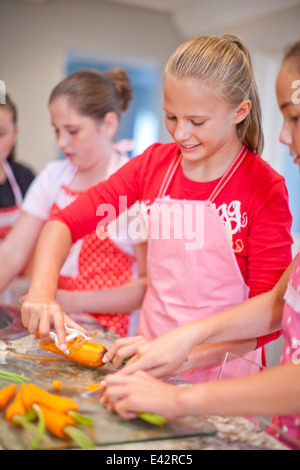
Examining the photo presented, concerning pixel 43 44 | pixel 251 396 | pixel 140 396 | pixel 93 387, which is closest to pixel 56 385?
pixel 93 387

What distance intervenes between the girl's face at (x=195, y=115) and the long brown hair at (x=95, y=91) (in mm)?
583

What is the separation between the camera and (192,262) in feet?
3.71

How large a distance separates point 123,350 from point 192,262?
0.30 metres

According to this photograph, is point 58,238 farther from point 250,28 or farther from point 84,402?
point 250,28

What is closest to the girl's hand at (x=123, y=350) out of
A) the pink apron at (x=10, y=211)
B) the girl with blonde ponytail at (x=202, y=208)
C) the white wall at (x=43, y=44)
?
the girl with blonde ponytail at (x=202, y=208)

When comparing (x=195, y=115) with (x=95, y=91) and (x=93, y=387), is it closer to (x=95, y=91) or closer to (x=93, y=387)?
A: (x=93, y=387)

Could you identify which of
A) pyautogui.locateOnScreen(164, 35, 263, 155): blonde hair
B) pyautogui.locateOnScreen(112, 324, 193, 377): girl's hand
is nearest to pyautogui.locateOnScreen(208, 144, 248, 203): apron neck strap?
pyautogui.locateOnScreen(164, 35, 263, 155): blonde hair

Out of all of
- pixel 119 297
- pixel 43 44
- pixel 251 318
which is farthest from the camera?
pixel 43 44

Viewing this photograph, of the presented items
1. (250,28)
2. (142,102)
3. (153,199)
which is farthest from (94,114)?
(142,102)

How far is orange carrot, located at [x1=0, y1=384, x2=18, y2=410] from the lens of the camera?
756 millimetres

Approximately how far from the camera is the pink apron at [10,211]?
1.77 meters

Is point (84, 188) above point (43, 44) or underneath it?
underneath

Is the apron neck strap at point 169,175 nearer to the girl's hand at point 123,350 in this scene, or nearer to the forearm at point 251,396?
the girl's hand at point 123,350

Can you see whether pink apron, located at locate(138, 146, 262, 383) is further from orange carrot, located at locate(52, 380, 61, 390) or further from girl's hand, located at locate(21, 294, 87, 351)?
orange carrot, located at locate(52, 380, 61, 390)
